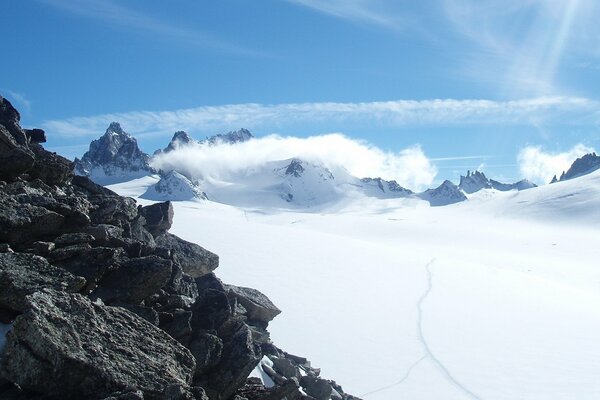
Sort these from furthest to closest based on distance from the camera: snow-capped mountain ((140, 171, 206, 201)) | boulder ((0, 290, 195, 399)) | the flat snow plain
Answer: snow-capped mountain ((140, 171, 206, 201)) < the flat snow plain < boulder ((0, 290, 195, 399))

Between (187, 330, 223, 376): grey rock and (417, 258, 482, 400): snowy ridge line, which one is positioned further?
(417, 258, 482, 400): snowy ridge line

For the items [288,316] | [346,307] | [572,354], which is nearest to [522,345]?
[572,354]

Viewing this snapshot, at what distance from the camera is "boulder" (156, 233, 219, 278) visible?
1411cm

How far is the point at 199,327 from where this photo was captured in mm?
9766

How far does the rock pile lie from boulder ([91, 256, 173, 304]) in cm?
2

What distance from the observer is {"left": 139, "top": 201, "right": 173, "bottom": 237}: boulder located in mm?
15078

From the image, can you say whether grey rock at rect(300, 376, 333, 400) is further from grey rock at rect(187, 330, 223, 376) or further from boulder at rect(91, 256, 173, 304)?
boulder at rect(91, 256, 173, 304)

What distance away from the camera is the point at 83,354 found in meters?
6.39

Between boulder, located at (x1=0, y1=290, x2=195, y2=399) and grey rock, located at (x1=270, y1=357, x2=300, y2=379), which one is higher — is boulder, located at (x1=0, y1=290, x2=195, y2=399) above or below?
above

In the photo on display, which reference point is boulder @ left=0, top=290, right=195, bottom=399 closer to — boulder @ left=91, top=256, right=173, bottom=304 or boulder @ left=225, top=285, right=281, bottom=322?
boulder @ left=91, top=256, right=173, bottom=304

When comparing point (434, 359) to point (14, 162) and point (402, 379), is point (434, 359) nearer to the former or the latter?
point (402, 379)

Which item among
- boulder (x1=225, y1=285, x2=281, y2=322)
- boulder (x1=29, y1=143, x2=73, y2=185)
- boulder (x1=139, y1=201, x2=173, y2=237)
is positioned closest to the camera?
boulder (x1=29, y1=143, x2=73, y2=185)

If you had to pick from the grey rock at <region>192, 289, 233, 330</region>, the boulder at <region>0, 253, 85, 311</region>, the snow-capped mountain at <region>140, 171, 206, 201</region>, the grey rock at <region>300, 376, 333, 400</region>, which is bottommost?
the snow-capped mountain at <region>140, 171, 206, 201</region>

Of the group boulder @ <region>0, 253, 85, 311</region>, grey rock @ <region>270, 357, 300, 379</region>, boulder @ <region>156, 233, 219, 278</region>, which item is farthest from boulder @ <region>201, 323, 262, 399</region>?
boulder @ <region>156, 233, 219, 278</region>
